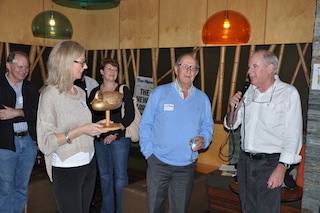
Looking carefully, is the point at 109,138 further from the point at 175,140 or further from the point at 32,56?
the point at 32,56

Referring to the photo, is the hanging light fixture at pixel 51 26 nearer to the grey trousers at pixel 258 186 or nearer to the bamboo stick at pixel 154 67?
the bamboo stick at pixel 154 67

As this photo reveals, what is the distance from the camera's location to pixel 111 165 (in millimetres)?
3342

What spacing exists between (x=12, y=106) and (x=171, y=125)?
4.78ft

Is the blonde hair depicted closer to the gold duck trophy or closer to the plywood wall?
the gold duck trophy

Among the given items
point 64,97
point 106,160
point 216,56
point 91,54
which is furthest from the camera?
point 91,54

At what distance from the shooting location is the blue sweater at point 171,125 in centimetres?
243

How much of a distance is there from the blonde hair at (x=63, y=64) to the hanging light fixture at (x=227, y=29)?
5.00ft

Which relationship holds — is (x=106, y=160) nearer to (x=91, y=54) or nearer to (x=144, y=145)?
(x=144, y=145)

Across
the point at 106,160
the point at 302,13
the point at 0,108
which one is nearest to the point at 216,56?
the point at 302,13

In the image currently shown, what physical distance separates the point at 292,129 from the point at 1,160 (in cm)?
235

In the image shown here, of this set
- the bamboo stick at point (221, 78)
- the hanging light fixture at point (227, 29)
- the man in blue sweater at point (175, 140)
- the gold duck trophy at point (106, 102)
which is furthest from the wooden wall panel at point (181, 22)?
the gold duck trophy at point (106, 102)

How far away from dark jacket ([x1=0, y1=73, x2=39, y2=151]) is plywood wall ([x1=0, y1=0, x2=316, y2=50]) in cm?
281

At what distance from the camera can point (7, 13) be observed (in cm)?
525

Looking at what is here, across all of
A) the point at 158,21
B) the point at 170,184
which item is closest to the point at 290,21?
the point at 158,21
